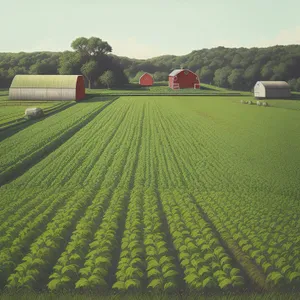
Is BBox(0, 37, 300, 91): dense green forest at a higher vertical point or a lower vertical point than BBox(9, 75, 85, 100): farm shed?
higher

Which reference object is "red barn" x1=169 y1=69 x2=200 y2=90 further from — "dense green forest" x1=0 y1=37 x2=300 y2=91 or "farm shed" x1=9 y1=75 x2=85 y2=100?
"farm shed" x1=9 y1=75 x2=85 y2=100

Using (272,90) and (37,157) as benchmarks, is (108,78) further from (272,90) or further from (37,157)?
(37,157)

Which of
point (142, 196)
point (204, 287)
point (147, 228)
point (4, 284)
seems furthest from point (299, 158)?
point (4, 284)

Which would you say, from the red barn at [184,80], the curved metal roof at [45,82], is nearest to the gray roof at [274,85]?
the red barn at [184,80]

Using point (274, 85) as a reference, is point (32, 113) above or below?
below

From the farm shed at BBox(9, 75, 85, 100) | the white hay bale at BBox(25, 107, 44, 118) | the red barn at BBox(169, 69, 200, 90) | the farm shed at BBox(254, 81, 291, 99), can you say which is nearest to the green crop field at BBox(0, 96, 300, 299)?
the white hay bale at BBox(25, 107, 44, 118)

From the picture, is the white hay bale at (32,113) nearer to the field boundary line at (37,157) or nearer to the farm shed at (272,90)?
the field boundary line at (37,157)

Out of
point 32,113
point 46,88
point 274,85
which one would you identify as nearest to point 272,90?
point 274,85
